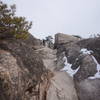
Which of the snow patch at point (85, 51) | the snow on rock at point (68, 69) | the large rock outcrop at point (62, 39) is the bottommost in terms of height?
the snow on rock at point (68, 69)

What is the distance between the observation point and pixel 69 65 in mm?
11281

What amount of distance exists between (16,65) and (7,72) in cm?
57

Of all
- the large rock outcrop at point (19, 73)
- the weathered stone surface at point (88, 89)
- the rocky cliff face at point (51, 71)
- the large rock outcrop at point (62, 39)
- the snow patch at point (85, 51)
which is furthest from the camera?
the large rock outcrop at point (62, 39)

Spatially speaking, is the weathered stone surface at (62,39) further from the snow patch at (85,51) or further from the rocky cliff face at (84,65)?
the snow patch at (85,51)

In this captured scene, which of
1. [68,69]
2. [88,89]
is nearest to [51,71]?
[68,69]

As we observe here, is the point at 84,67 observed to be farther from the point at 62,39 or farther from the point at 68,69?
the point at 62,39

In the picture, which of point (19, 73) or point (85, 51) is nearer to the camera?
point (19, 73)

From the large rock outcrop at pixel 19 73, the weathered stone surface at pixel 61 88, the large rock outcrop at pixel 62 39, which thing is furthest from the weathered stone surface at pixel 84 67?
the large rock outcrop at pixel 62 39

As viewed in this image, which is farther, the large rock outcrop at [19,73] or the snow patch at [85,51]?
the snow patch at [85,51]

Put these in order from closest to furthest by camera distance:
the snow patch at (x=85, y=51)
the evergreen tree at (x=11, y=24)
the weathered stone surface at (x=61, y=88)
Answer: the evergreen tree at (x=11, y=24) < the weathered stone surface at (x=61, y=88) < the snow patch at (x=85, y=51)

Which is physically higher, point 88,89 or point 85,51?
point 85,51

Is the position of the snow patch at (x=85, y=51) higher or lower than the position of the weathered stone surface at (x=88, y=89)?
higher

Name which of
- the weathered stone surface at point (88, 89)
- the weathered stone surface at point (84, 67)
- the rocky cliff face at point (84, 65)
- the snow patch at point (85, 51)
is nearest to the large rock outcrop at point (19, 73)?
the weathered stone surface at point (88, 89)

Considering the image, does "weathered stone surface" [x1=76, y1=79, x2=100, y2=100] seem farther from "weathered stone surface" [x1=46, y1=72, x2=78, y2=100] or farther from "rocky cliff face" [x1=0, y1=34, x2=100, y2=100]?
"weathered stone surface" [x1=46, y1=72, x2=78, y2=100]
